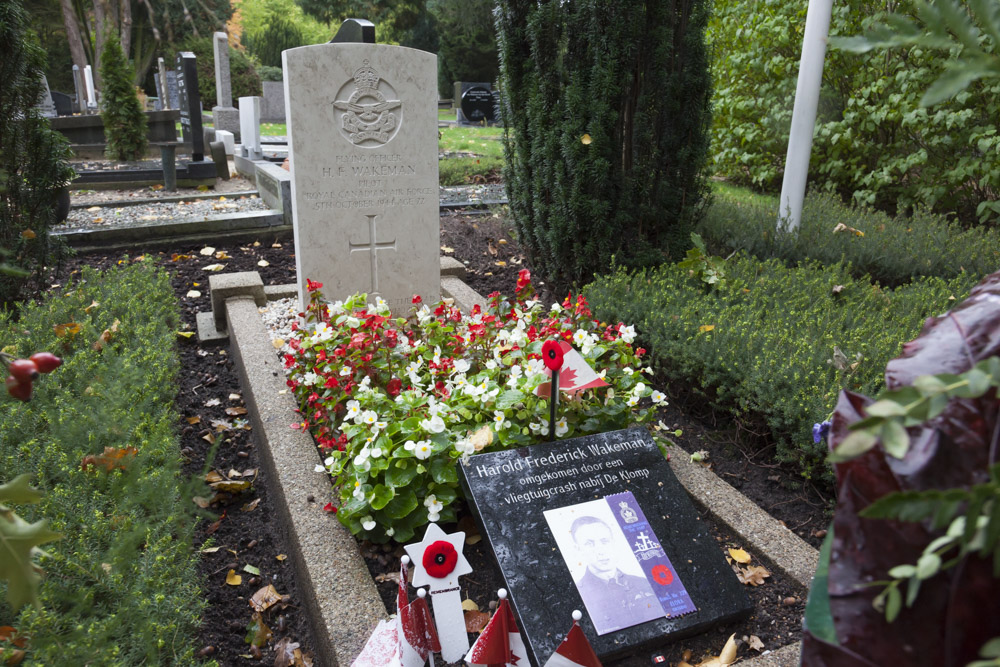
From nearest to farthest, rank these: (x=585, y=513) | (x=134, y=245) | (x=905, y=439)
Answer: (x=905, y=439)
(x=585, y=513)
(x=134, y=245)

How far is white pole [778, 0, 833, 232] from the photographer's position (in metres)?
4.71

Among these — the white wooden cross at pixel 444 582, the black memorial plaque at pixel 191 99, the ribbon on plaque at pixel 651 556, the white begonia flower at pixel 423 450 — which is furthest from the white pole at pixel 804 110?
the black memorial plaque at pixel 191 99

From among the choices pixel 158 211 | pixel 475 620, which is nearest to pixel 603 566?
pixel 475 620

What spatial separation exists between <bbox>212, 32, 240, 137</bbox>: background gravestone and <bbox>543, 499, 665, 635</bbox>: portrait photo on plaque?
16108 millimetres

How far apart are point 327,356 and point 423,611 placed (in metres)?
1.74

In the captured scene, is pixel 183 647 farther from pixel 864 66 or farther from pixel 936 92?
pixel 864 66

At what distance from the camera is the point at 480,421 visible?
270 cm

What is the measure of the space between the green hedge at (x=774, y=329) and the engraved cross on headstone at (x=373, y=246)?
4.84 feet

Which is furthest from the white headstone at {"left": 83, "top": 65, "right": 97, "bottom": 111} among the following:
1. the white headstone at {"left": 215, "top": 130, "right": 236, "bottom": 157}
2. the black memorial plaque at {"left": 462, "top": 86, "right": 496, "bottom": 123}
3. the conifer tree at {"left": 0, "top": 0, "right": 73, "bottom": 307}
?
the conifer tree at {"left": 0, "top": 0, "right": 73, "bottom": 307}

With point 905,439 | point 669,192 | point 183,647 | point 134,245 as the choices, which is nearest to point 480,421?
point 183,647

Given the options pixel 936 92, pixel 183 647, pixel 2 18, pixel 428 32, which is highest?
pixel 428 32

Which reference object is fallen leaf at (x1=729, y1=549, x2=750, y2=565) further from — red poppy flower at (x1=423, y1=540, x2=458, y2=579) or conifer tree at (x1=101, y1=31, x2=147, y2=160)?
conifer tree at (x1=101, y1=31, x2=147, y2=160)

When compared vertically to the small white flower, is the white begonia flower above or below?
below

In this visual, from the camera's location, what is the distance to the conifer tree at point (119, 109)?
38.3 ft
